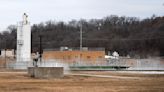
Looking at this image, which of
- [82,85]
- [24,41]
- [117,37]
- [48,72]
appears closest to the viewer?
[82,85]

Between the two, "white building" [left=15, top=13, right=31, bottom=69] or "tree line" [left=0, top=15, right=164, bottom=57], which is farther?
"tree line" [left=0, top=15, right=164, bottom=57]

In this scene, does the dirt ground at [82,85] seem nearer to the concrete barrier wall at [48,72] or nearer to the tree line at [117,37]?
the concrete barrier wall at [48,72]

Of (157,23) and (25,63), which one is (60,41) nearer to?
(157,23)

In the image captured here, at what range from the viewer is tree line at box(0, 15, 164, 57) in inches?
5990

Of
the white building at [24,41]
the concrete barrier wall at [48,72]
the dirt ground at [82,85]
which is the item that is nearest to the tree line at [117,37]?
the white building at [24,41]

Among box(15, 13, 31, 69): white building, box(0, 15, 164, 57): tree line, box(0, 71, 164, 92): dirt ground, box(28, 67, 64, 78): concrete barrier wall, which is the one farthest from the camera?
box(0, 15, 164, 57): tree line

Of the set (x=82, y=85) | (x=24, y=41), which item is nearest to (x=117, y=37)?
(x=24, y=41)

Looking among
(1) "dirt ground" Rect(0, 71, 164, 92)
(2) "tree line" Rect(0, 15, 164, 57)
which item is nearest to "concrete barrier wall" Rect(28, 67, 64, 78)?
(1) "dirt ground" Rect(0, 71, 164, 92)

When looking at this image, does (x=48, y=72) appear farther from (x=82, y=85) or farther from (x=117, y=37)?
(x=117, y=37)

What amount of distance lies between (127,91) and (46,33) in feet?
568

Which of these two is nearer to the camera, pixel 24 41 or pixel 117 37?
pixel 24 41

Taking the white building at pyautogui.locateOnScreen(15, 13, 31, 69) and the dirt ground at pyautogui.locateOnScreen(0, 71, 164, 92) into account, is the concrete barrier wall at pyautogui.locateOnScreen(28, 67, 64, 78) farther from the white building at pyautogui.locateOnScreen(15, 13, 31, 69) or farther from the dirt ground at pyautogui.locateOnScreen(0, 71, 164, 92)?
the white building at pyautogui.locateOnScreen(15, 13, 31, 69)

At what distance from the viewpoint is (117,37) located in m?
175

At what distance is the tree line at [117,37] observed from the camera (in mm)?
152150
